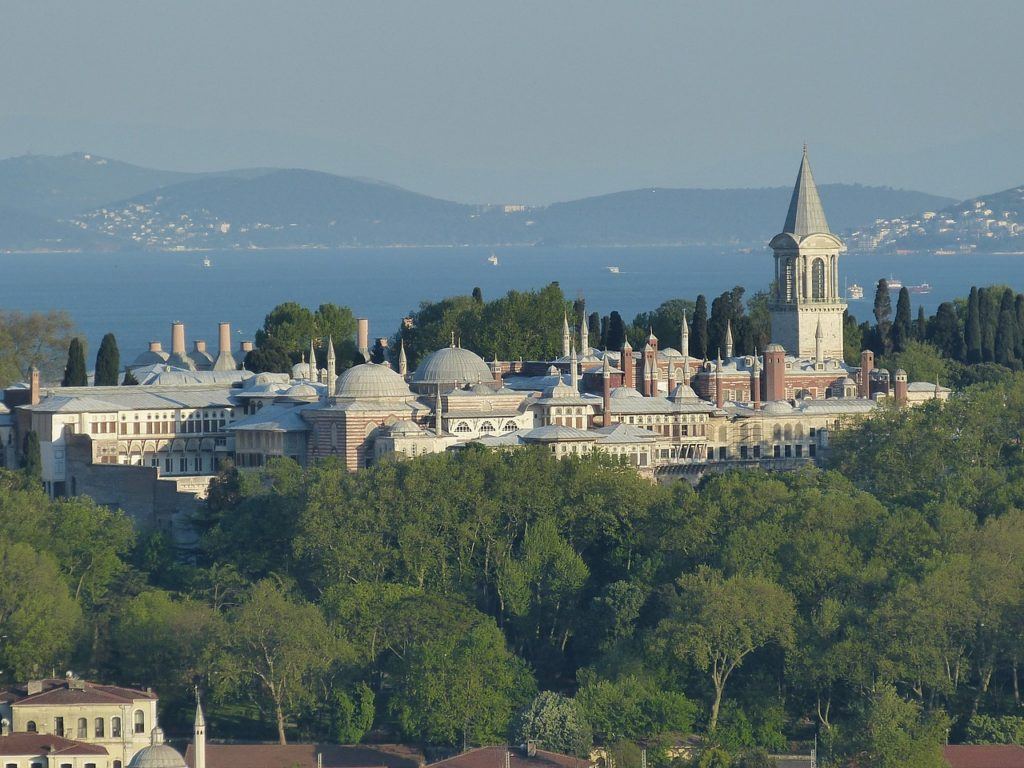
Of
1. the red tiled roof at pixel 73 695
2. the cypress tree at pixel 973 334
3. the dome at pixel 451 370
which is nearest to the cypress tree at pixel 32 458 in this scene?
the dome at pixel 451 370

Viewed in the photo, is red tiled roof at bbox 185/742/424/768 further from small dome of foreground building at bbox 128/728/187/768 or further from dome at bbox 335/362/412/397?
dome at bbox 335/362/412/397

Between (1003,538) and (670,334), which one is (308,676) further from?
(670,334)

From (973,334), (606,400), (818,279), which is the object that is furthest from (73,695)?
(973,334)

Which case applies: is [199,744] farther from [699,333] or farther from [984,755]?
[699,333]

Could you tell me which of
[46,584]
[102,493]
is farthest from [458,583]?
[102,493]

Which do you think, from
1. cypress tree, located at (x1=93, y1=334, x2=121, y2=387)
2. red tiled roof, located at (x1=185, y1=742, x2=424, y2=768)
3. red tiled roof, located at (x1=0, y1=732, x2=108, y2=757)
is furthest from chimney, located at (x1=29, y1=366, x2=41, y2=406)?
red tiled roof, located at (x1=0, y1=732, x2=108, y2=757)

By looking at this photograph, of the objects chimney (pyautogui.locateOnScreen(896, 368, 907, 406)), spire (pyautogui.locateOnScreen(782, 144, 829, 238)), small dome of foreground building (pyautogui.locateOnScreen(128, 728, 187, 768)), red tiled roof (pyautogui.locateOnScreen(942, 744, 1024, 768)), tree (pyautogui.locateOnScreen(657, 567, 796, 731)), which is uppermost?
spire (pyautogui.locateOnScreen(782, 144, 829, 238))
